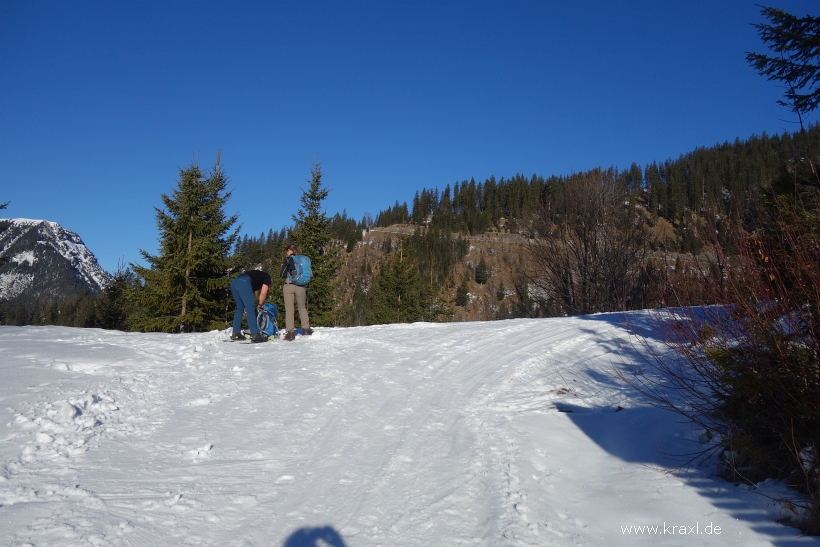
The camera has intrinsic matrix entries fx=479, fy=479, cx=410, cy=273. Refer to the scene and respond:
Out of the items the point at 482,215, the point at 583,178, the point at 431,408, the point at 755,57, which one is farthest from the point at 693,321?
the point at 482,215

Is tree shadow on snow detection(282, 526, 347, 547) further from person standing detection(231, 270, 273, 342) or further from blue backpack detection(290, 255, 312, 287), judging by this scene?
blue backpack detection(290, 255, 312, 287)

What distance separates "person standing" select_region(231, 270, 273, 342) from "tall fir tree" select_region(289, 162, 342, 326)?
16.2 metres

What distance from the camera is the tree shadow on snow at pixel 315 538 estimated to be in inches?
130

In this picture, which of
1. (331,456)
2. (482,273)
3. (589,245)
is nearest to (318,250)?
(589,245)

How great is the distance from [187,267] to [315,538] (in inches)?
831

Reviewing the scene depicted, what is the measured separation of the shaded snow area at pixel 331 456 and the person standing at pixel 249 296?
1649 millimetres

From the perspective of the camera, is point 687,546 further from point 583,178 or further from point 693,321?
point 583,178

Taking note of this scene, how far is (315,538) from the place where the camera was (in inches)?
134

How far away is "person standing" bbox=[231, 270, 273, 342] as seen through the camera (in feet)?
33.0

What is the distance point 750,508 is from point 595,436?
2.08m

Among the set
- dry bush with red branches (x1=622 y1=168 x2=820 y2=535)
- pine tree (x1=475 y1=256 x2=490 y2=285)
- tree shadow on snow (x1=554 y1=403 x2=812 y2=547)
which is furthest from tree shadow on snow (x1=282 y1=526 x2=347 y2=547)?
pine tree (x1=475 y1=256 x2=490 y2=285)

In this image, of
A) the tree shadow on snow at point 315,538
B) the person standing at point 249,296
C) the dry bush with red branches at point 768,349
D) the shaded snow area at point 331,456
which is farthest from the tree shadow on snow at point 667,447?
the person standing at point 249,296

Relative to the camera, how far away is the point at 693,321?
4574 mm

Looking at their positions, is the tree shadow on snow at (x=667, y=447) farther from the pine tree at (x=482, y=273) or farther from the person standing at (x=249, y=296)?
the pine tree at (x=482, y=273)
